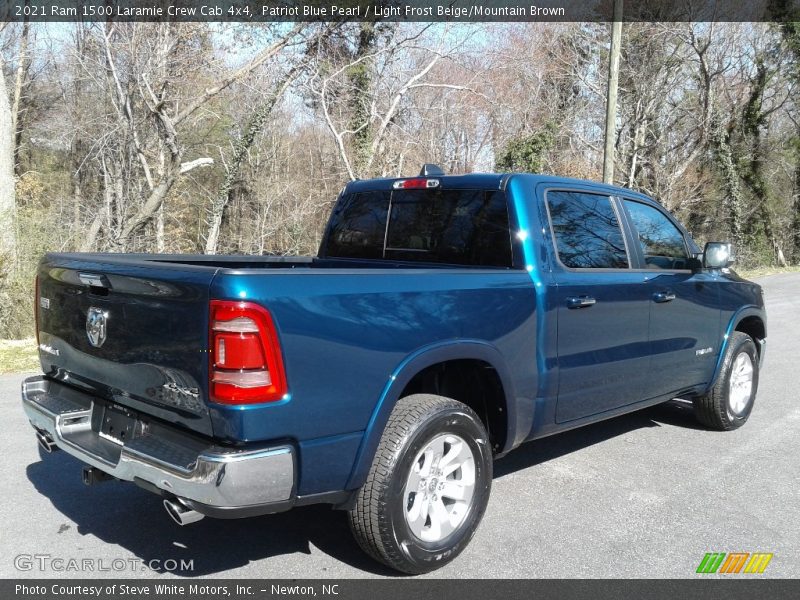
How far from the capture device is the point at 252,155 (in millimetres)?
21953

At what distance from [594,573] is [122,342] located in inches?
99.0

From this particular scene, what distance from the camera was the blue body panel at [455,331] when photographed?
2.80 meters

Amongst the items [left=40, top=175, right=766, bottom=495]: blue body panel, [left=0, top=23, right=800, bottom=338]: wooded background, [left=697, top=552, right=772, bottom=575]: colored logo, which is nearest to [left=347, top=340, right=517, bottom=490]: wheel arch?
[left=40, top=175, right=766, bottom=495]: blue body panel

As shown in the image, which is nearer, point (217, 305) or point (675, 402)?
point (217, 305)

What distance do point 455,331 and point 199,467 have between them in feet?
4.45

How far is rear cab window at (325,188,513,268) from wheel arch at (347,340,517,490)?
671 mm

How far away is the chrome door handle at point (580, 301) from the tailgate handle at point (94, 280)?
8.15 feet

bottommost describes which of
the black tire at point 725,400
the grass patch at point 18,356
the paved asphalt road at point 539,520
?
the grass patch at point 18,356

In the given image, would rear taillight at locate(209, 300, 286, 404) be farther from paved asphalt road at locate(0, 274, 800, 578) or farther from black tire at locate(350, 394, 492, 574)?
paved asphalt road at locate(0, 274, 800, 578)

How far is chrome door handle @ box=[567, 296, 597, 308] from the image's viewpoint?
13.3 ft

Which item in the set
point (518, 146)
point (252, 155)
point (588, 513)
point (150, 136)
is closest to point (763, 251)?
point (518, 146)

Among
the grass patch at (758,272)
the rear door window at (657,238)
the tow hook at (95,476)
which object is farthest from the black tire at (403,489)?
the grass patch at (758,272)

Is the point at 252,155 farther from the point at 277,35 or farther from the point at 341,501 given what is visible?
the point at 341,501
